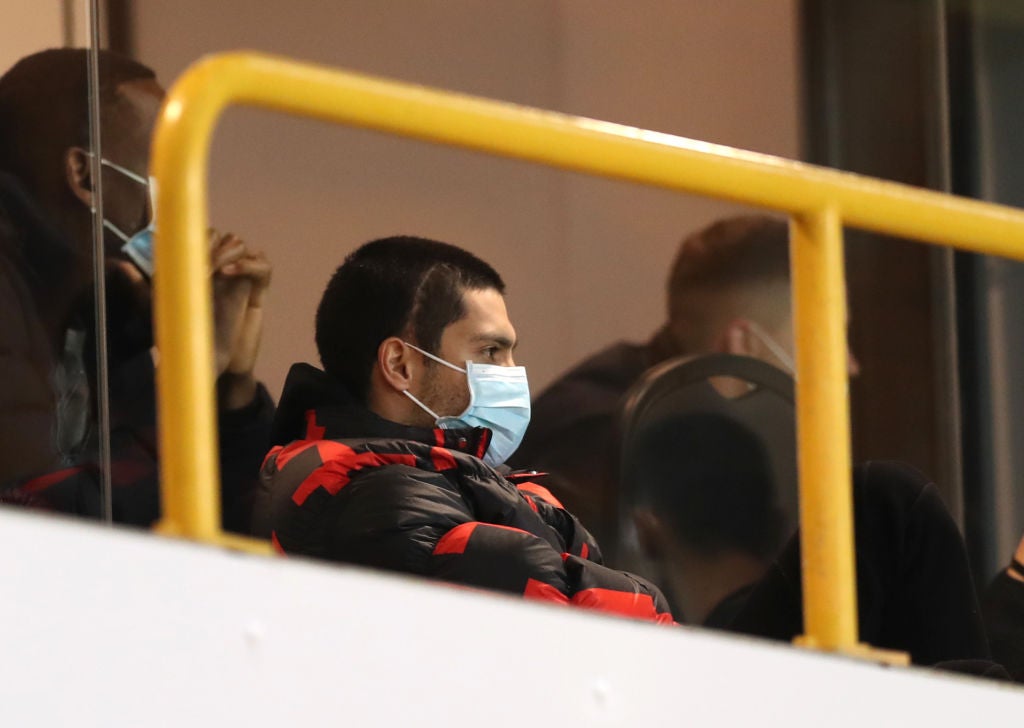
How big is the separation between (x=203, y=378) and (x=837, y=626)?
0.56 m

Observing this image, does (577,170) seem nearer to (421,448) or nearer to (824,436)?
(824,436)

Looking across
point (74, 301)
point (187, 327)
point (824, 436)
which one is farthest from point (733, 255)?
point (187, 327)

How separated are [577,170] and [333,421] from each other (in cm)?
115

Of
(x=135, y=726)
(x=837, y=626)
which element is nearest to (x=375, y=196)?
(x=837, y=626)

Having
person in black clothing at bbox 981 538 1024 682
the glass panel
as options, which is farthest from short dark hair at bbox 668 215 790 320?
the glass panel

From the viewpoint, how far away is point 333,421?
2.37 metres

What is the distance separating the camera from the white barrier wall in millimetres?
1043

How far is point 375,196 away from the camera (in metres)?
3.61

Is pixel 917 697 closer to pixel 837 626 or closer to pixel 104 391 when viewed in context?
pixel 837 626

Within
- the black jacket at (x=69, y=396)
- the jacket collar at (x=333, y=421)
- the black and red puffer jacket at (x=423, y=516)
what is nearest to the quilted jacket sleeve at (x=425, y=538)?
the black and red puffer jacket at (x=423, y=516)

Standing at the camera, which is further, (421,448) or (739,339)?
(739,339)

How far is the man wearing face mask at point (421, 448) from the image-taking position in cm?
208

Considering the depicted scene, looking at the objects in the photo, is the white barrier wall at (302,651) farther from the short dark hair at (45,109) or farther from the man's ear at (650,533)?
the man's ear at (650,533)

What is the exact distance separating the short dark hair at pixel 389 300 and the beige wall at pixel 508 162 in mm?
603
